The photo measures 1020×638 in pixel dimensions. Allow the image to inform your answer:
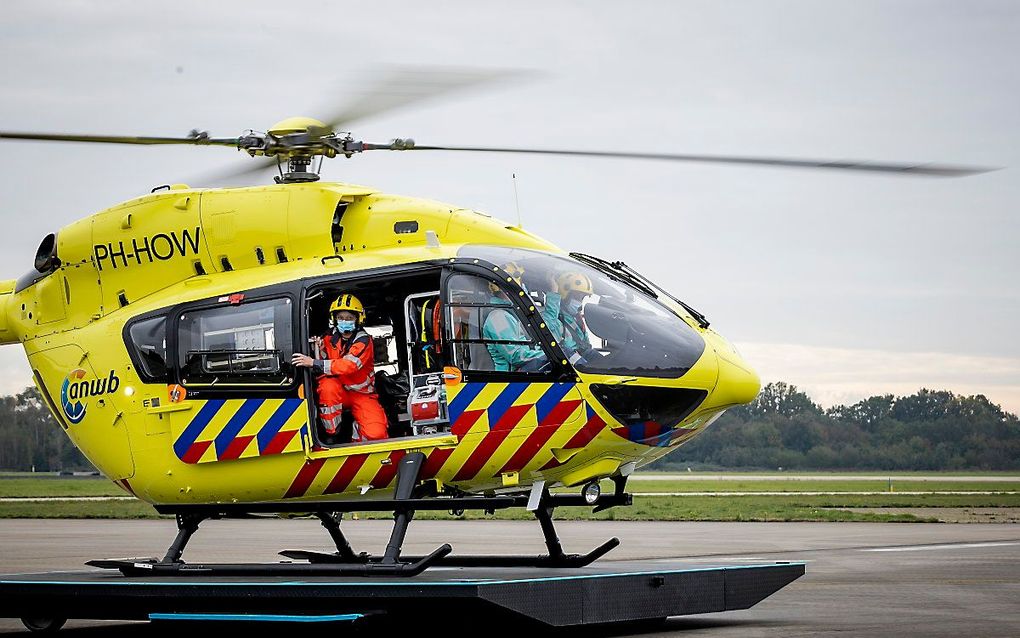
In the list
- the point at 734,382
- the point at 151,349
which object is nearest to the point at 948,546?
the point at 734,382

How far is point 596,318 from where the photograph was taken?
35.5ft

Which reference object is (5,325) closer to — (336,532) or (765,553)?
(336,532)

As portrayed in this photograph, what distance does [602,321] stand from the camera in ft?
35.5

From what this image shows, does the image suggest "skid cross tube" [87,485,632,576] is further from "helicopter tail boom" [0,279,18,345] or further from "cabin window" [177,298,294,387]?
"helicopter tail boom" [0,279,18,345]

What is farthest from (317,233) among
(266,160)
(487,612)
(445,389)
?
(487,612)

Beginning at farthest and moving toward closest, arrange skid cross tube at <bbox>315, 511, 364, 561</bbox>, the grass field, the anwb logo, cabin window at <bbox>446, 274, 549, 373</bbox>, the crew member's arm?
the grass field < skid cross tube at <bbox>315, 511, 364, 561</bbox> < the anwb logo < the crew member's arm < cabin window at <bbox>446, 274, 549, 373</bbox>

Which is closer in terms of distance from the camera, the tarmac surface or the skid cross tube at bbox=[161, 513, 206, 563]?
the tarmac surface

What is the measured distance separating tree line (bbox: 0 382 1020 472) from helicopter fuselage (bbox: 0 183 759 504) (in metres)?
56.6

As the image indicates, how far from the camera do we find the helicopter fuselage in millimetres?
10750

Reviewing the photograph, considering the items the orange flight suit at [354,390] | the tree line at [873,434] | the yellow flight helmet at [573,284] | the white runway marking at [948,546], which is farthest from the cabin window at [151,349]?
the tree line at [873,434]

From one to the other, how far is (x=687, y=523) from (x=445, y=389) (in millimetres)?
17769

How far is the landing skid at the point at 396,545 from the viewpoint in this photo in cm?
1060

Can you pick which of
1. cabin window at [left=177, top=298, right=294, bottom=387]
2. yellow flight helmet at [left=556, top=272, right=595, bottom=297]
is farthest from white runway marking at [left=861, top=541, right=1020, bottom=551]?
cabin window at [left=177, top=298, right=294, bottom=387]

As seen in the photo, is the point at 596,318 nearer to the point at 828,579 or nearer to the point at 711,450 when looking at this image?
the point at 828,579
